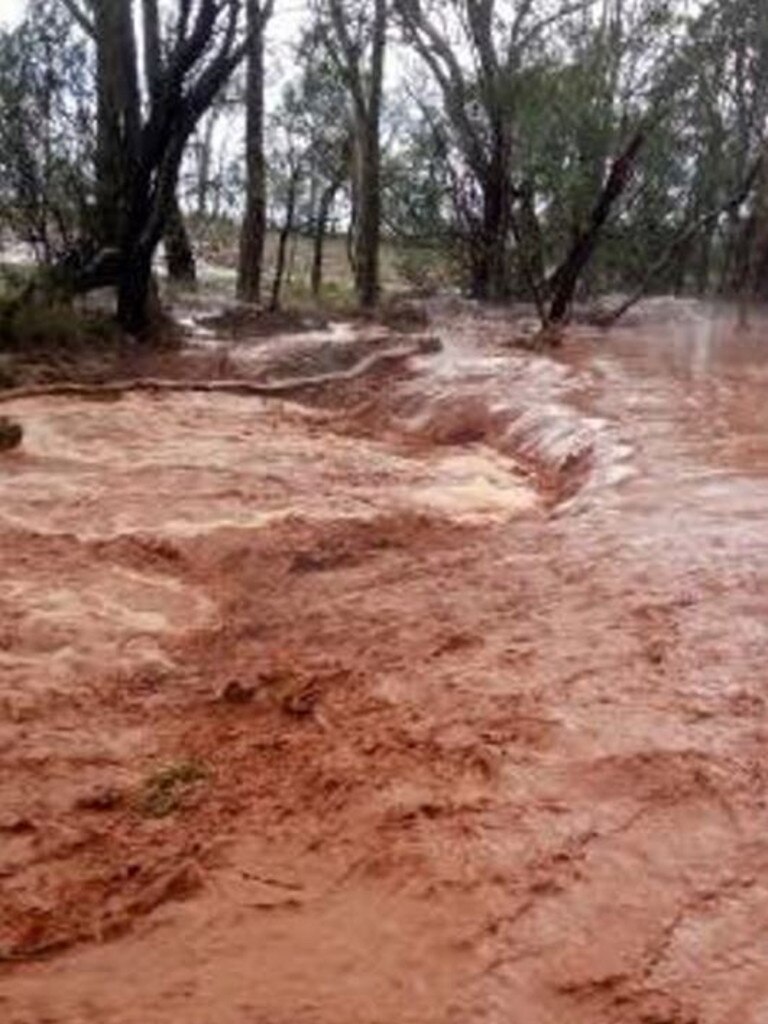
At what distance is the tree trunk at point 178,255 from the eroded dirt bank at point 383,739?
1023 cm

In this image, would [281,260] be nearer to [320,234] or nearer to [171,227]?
[171,227]

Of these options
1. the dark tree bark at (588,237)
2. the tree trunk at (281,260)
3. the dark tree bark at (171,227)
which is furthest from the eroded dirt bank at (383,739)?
the tree trunk at (281,260)

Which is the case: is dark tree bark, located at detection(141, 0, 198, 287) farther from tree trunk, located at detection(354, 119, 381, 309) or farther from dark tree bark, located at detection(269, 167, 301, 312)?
tree trunk, located at detection(354, 119, 381, 309)

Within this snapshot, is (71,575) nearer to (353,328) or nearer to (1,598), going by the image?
(1,598)

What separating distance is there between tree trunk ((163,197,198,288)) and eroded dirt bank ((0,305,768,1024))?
10232mm

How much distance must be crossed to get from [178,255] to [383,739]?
49.4 ft

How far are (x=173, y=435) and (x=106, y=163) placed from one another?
5660 millimetres

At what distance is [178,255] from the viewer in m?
19.4

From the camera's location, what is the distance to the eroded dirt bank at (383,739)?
3.70 metres

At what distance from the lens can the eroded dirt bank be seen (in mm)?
3697

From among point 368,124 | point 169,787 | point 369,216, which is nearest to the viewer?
point 169,787

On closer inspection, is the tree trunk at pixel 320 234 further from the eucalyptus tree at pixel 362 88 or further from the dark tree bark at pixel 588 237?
the dark tree bark at pixel 588 237

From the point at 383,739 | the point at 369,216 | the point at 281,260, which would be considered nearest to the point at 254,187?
the point at 281,260

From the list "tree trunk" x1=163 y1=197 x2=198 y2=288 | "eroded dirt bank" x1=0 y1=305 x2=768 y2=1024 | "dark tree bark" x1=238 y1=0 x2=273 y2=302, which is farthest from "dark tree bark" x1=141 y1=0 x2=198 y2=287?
"eroded dirt bank" x1=0 y1=305 x2=768 y2=1024
